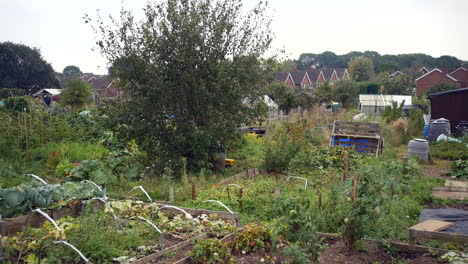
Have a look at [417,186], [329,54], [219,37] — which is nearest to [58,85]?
[219,37]

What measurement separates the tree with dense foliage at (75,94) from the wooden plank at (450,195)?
26.1 m

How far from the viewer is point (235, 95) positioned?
10.8 metres

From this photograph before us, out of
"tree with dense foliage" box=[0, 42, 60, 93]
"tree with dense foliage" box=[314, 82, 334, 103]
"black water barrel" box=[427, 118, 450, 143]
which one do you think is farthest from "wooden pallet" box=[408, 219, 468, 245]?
"tree with dense foliage" box=[0, 42, 60, 93]

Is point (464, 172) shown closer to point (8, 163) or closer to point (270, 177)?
point (270, 177)

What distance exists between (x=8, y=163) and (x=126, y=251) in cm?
713

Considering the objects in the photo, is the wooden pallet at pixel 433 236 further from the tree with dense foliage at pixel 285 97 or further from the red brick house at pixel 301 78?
the red brick house at pixel 301 78

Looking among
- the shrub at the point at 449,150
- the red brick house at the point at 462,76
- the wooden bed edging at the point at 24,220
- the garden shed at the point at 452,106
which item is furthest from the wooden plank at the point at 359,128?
the red brick house at the point at 462,76

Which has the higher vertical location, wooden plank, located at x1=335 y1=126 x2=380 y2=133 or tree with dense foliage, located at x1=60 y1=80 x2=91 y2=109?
tree with dense foliage, located at x1=60 y1=80 x2=91 y2=109

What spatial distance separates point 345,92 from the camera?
1319 inches

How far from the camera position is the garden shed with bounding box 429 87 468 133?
20.0 meters

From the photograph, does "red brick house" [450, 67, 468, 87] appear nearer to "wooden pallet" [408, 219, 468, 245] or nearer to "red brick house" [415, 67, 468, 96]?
"red brick house" [415, 67, 468, 96]

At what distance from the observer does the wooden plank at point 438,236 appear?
5240 millimetres

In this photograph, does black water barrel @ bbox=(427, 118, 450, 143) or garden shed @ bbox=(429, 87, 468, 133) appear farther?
garden shed @ bbox=(429, 87, 468, 133)

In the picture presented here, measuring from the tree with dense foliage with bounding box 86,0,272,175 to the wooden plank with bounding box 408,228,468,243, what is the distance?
592 centimetres
